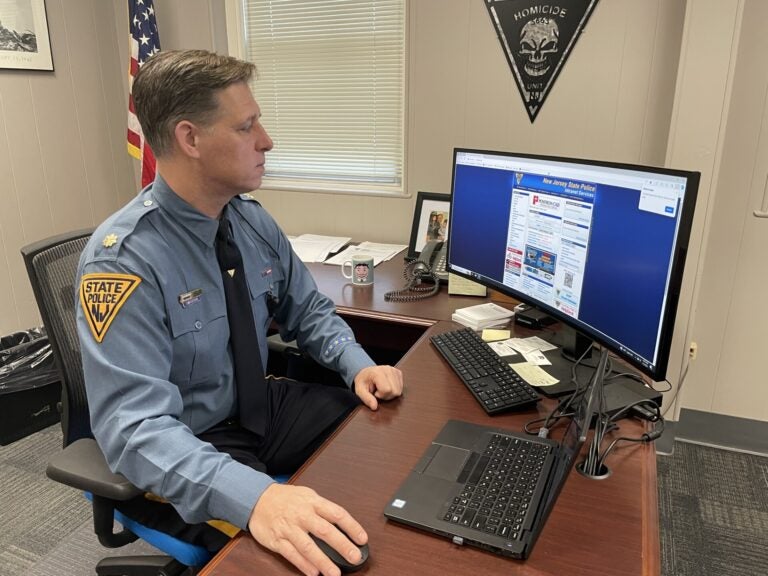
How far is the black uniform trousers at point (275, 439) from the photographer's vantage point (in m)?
1.14

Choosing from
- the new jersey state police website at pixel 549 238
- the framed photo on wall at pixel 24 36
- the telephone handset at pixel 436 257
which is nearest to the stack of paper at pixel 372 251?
the telephone handset at pixel 436 257

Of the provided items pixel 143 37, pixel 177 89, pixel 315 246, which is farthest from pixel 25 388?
pixel 177 89

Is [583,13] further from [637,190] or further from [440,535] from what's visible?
[440,535]

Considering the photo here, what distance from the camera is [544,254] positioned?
1430 mm

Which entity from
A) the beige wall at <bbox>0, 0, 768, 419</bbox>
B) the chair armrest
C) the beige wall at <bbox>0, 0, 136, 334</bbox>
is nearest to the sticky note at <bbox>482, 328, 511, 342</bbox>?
the chair armrest

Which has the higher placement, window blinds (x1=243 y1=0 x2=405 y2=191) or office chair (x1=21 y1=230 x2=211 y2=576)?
window blinds (x1=243 y1=0 x2=405 y2=191)

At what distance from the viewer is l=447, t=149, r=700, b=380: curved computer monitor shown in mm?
1070

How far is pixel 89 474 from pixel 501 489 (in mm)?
738

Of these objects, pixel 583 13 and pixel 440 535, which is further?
pixel 583 13

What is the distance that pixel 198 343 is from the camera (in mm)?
1204

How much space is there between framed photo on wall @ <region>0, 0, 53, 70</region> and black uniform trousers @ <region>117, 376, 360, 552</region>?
84.7 inches

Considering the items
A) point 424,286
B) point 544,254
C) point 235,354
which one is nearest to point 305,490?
point 235,354

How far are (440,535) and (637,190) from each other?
75cm

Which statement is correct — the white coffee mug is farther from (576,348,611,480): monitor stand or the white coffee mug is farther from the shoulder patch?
(576,348,611,480): monitor stand
